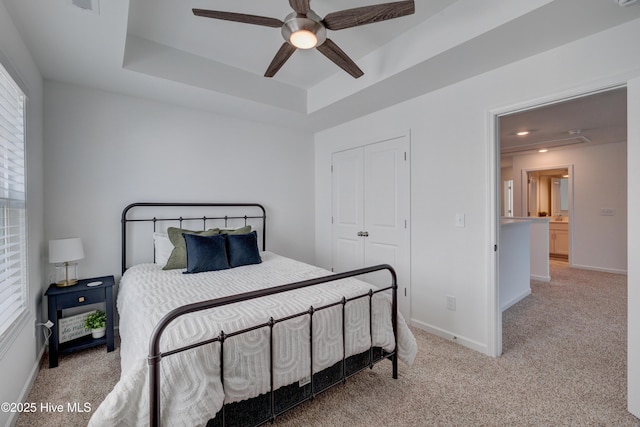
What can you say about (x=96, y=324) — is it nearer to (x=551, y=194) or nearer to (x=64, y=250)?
(x=64, y=250)

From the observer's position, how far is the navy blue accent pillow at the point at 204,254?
8.64 ft

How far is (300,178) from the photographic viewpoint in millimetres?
4344

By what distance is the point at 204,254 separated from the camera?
2678mm

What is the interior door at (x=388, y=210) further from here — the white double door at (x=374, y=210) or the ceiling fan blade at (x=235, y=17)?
the ceiling fan blade at (x=235, y=17)

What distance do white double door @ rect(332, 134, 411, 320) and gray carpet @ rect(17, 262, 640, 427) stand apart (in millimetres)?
881

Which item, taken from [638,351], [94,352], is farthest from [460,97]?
[94,352]

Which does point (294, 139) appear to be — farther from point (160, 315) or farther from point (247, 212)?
point (160, 315)

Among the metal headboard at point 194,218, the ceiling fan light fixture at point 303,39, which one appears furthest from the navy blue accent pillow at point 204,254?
the ceiling fan light fixture at point 303,39

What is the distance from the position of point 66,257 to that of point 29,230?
38 centimetres

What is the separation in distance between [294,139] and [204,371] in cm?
348

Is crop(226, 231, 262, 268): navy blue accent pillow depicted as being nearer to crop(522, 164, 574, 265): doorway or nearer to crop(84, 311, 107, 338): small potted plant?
crop(84, 311, 107, 338): small potted plant

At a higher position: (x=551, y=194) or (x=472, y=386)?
(x=551, y=194)

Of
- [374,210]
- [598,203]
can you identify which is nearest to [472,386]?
[374,210]

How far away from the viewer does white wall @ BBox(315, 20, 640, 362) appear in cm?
199
